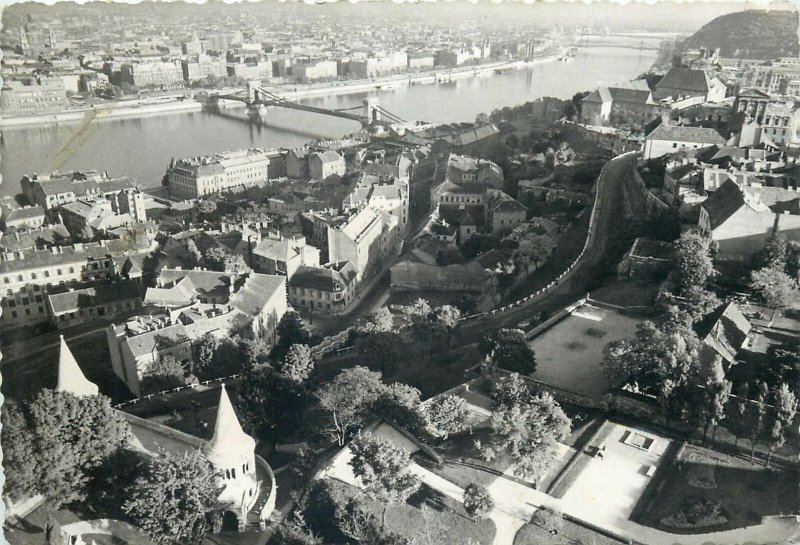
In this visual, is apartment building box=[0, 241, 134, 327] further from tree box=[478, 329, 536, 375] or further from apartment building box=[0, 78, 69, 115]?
apartment building box=[0, 78, 69, 115]

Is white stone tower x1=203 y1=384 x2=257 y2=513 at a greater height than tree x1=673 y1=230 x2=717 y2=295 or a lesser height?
lesser

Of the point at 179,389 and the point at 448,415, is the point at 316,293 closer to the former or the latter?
the point at 179,389

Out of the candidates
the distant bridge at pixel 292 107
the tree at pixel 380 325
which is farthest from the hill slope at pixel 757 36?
the tree at pixel 380 325

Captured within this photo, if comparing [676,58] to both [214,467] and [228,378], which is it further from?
[214,467]

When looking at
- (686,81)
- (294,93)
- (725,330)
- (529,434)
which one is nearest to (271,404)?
(529,434)

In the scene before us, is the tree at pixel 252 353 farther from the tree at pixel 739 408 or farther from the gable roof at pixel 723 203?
the gable roof at pixel 723 203

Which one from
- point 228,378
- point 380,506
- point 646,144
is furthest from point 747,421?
point 646,144

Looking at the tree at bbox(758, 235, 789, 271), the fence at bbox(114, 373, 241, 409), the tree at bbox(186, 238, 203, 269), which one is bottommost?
the fence at bbox(114, 373, 241, 409)

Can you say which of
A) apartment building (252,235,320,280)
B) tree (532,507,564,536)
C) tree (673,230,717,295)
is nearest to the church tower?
tree (532,507,564,536)
